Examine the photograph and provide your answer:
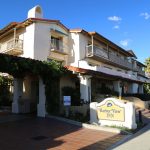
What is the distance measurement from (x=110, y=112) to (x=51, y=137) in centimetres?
438

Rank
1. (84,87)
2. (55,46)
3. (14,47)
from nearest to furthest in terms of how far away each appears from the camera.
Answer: (84,87) → (14,47) → (55,46)

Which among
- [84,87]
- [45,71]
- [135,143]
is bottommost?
[135,143]

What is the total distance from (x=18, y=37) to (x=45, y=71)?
38.0 feet

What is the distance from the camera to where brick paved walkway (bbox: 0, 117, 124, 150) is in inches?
354

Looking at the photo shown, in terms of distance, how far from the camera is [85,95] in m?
19.3

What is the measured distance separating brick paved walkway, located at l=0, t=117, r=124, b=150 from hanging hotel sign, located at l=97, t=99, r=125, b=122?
165 centimetres

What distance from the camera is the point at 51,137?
10.5 m

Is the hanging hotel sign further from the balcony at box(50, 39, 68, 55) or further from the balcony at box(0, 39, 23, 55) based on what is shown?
the balcony at box(0, 39, 23, 55)

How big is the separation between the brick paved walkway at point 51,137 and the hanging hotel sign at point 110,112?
5.41 ft

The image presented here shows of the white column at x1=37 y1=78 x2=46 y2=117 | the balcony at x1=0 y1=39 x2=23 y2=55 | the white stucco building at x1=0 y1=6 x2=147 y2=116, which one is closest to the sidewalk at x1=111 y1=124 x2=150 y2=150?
the white column at x1=37 y1=78 x2=46 y2=117

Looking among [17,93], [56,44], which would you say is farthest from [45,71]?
[56,44]

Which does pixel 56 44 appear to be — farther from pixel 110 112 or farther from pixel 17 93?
pixel 110 112

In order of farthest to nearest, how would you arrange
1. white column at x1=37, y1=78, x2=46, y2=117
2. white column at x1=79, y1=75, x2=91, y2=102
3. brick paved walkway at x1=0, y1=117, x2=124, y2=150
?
white column at x1=79, y1=75, x2=91, y2=102 → white column at x1=37, y1=78, x2=46, y2=117 → brick paved walkway at x1=0, y1=117, x2=124, y2=150

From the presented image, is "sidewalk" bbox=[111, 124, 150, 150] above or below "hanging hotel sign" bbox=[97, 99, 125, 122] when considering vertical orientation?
below
